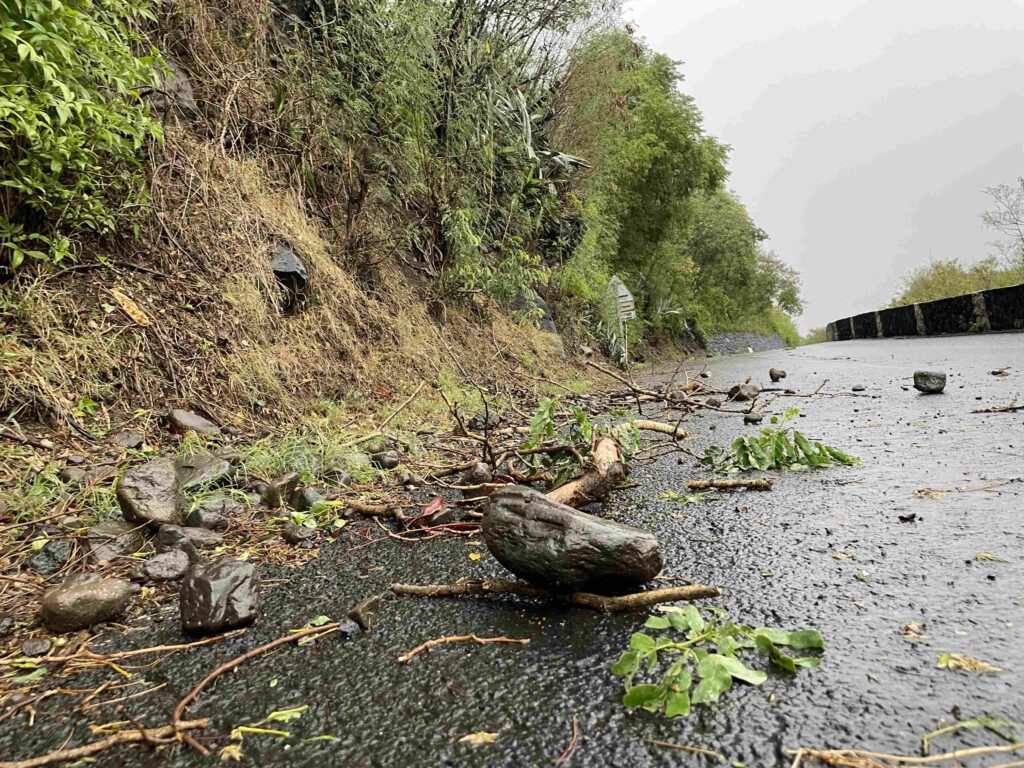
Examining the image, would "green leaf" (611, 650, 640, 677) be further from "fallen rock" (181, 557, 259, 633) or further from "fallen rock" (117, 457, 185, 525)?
"fallen rock" (117, 457, 185, 525)

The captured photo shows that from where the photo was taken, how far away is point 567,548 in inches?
51.3

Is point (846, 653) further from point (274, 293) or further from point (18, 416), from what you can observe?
point (274, 293)

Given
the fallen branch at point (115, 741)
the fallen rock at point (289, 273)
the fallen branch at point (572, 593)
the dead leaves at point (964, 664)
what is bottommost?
the dead leaves at point (964, 664)

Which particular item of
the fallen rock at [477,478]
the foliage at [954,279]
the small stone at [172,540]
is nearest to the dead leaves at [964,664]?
the fallen rock at [477,478]

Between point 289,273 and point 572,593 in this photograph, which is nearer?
point 572,593

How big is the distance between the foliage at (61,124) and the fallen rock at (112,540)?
1568mm

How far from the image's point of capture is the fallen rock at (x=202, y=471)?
7.39ft

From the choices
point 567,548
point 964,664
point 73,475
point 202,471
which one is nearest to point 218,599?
point 567,548

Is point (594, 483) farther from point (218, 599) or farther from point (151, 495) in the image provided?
point (151, 495)

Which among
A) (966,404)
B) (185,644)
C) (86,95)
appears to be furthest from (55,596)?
(966,404)

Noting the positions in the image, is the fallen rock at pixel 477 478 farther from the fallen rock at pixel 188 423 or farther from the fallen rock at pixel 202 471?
the fallen rock at pixel 188 423

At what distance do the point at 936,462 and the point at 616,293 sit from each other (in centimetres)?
1058

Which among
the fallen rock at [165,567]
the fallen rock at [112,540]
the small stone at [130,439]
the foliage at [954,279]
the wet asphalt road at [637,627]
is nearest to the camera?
the wet asphalt road at [637,627]

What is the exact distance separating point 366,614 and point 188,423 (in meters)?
1.99
